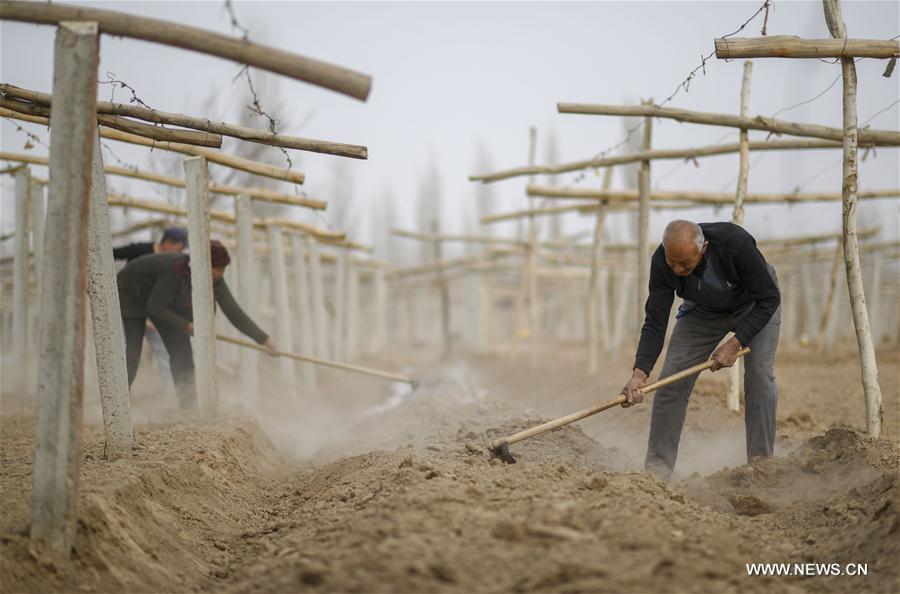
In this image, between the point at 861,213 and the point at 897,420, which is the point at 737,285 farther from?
the point at 861,213

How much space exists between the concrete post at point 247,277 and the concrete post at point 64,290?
525 centimetres

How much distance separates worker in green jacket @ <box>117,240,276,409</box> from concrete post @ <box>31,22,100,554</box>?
389 cm

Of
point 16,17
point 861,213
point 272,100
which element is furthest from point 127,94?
point 861,213

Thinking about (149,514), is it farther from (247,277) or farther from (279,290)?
(279,290)

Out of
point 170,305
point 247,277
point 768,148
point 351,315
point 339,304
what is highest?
point 768,148

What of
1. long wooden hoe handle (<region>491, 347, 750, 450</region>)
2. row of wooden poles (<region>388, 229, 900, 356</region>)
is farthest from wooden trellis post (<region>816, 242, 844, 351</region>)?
long wooden hoe handle (<region>491, 347, 750, 450</region>)

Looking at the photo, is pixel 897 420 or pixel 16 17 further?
pixel 897 420

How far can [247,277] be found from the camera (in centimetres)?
841

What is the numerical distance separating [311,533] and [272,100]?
46.2 feet

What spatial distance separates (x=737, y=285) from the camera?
4.84 meters

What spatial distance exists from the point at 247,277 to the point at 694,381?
5309mm

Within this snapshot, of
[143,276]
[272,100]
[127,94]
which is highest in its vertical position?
[272,100]

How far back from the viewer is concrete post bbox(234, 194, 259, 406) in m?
8.34

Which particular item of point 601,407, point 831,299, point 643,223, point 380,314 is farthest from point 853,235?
point 380,314
